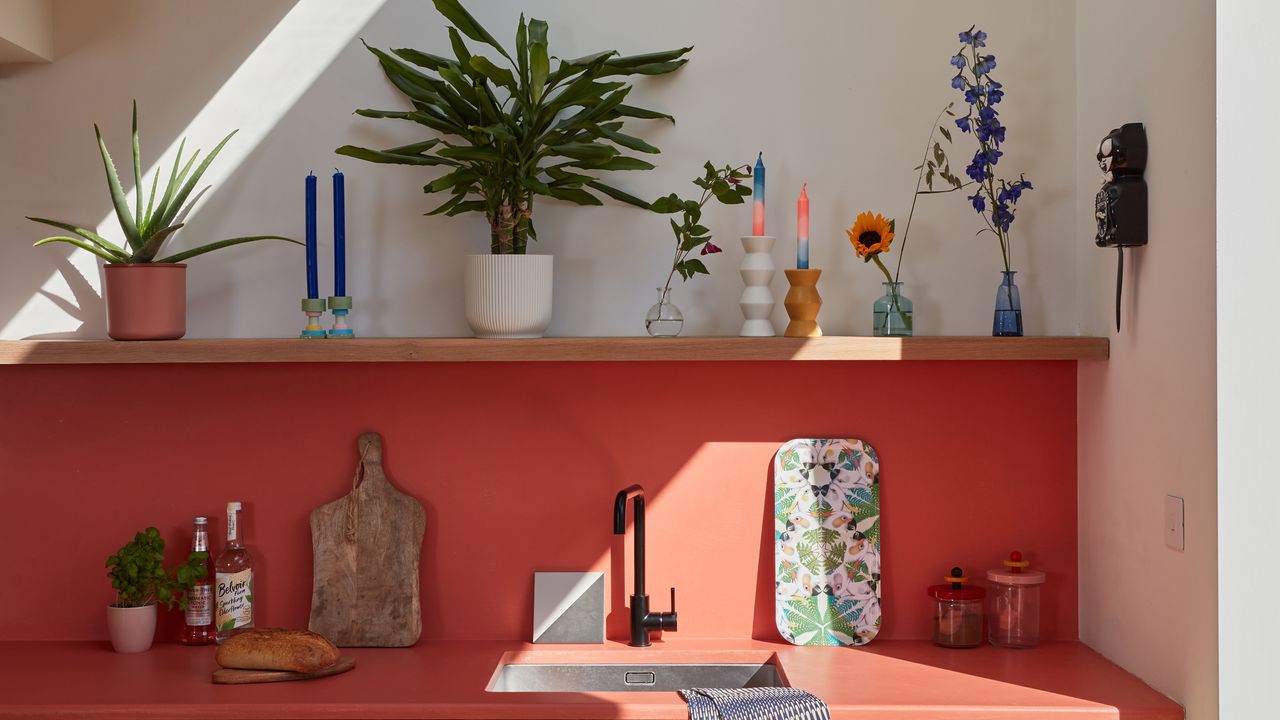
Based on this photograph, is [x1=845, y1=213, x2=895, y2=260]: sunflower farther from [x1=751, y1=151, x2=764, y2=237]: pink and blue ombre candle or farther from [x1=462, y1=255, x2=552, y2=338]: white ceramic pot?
[x1=462, y1=255, x2=552, y2=338]: white ceramic pot

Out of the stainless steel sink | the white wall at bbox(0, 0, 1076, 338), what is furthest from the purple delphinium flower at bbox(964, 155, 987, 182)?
the stainless steel sink

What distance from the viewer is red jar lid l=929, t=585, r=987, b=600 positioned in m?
2.20

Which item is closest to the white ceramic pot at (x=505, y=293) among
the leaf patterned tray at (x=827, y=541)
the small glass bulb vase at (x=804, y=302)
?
the small glass bulb vase at (x=804, y=302)

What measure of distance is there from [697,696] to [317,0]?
1.65m

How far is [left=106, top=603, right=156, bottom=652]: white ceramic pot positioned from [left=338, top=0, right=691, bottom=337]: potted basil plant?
896mm

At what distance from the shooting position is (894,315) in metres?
2.23

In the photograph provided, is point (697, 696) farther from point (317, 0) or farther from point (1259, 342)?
point (317, 0)

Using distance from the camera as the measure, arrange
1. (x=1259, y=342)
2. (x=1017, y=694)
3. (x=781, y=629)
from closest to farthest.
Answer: (x=1259, y=342), (x=1017, y=694), (x=781, y=629)

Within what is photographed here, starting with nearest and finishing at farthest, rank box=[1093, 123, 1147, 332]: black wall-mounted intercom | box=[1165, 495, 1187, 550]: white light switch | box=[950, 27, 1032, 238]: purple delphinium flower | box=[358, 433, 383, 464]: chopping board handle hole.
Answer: box=[1165, 495, 1187, 550]: white light switch < box=[1093, 123, 1147, 332]: black wall-mounted intercom < box=[950, 27, 1032, 238]: purple delphinium flower < box=[358, 433, 383, 464]: chopping board handle hole

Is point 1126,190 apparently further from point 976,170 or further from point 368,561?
point 368,561

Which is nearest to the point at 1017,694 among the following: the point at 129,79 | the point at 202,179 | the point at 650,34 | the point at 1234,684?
the point at 1234,684

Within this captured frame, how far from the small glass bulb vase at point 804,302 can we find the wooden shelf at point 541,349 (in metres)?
0.09

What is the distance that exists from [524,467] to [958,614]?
3.15 feet

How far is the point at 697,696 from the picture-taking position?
1.89 m
